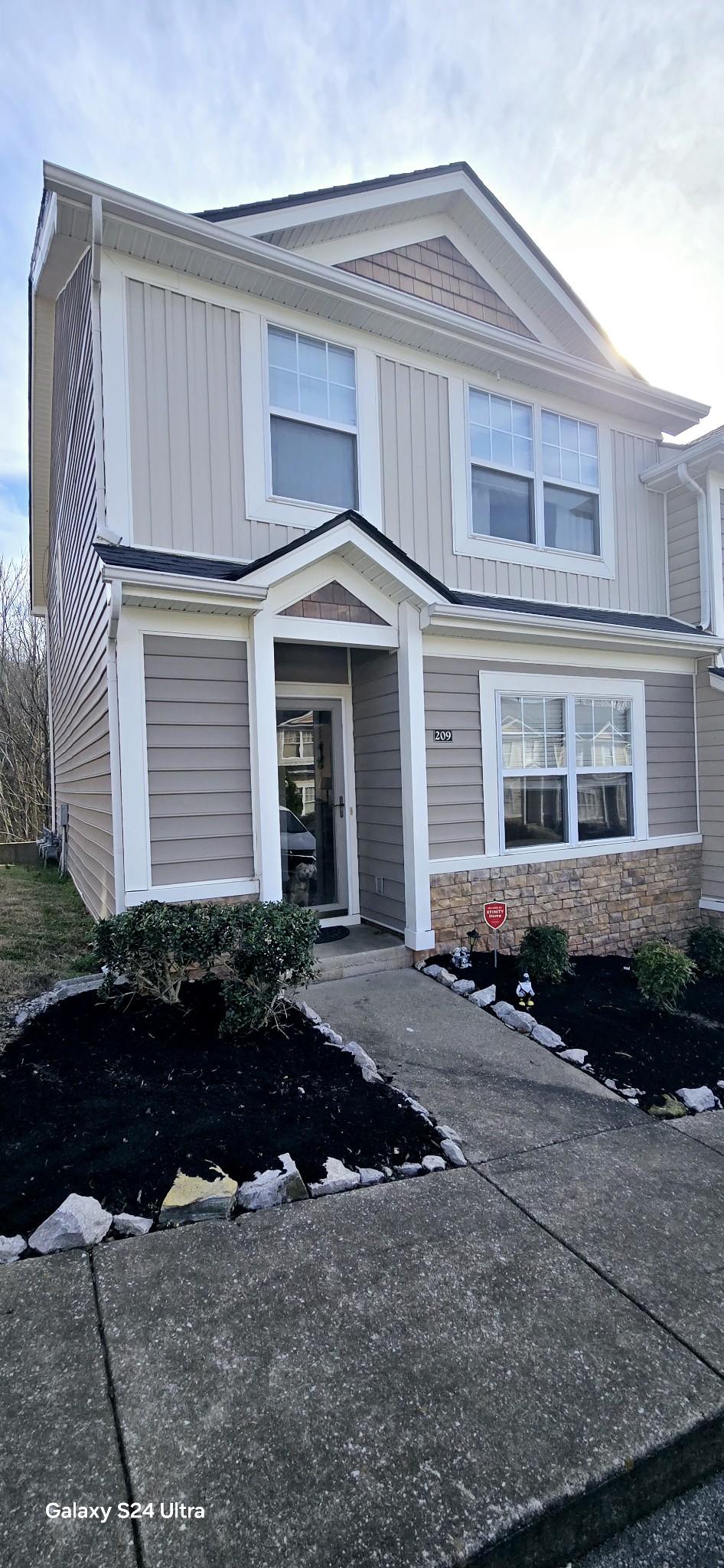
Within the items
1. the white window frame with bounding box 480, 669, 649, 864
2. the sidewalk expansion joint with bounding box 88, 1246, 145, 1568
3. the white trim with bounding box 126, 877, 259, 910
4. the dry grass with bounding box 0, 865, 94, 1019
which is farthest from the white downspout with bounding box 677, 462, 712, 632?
the sidewalk expansion joint with bounding box 88, 1246, 145, 1568

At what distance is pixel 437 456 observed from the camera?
664cm

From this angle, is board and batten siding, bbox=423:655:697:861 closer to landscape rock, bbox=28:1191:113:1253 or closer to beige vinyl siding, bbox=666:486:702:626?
beige vinyl siding, bbox=666:486:702:626

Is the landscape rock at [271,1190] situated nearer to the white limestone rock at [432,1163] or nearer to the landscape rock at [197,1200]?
the landscape rock at [197,1200]

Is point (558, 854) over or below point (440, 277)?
below

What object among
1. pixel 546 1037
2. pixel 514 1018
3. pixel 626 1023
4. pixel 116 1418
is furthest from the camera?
pixel 626 1023

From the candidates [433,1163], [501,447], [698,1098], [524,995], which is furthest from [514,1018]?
[501,447]

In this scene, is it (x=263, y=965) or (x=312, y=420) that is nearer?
(x=263, y=965)

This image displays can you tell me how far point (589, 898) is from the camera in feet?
23.9

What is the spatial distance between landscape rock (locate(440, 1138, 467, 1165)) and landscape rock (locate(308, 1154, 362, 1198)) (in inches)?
17.7

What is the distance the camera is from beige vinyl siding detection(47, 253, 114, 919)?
591 centimetres

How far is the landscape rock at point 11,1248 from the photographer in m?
2.50

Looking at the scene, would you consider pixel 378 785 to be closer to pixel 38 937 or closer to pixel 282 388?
pixel 282 388

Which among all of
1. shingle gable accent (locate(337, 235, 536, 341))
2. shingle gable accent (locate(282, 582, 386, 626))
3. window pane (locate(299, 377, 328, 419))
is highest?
shingle gable accent (locate(337, 235, 536, 341))

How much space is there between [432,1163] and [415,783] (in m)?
3.36
